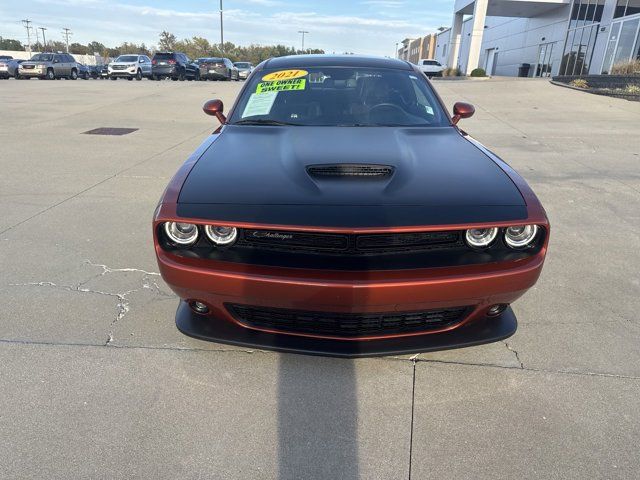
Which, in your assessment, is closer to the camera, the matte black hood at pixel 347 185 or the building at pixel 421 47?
the matte black hood at pixel 347 185

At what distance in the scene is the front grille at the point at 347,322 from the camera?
7.30ft

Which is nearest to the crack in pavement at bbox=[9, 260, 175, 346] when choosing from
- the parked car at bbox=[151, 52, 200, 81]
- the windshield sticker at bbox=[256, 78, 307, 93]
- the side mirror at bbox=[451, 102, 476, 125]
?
the windshield sticker at bbox=[256, 78, 307, 93]

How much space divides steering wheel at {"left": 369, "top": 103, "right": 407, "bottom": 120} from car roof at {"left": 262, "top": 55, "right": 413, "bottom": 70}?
23.1 inches

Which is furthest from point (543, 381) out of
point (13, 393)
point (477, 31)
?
point (477, 31)

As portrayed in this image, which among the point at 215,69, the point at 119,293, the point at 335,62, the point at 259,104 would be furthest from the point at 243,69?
the point at 119,293

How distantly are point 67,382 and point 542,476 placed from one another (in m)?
2.24

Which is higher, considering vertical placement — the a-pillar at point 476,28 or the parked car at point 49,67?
the a-pillar at point 476,28

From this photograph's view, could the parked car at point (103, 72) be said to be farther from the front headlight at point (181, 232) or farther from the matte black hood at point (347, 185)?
the front headlight at point (181, 232)

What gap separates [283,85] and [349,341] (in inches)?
92.4

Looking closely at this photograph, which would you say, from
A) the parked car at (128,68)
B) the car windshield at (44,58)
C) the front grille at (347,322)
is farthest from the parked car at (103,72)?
the front grille at (347,322)

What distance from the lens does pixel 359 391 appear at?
232cm

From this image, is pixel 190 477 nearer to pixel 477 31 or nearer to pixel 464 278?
pixel 464 278

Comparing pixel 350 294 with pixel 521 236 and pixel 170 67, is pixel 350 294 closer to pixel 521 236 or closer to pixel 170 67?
pixel 521 236

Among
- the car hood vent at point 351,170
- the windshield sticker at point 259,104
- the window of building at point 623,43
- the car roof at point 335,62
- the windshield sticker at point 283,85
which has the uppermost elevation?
the window of building at point 623,43
